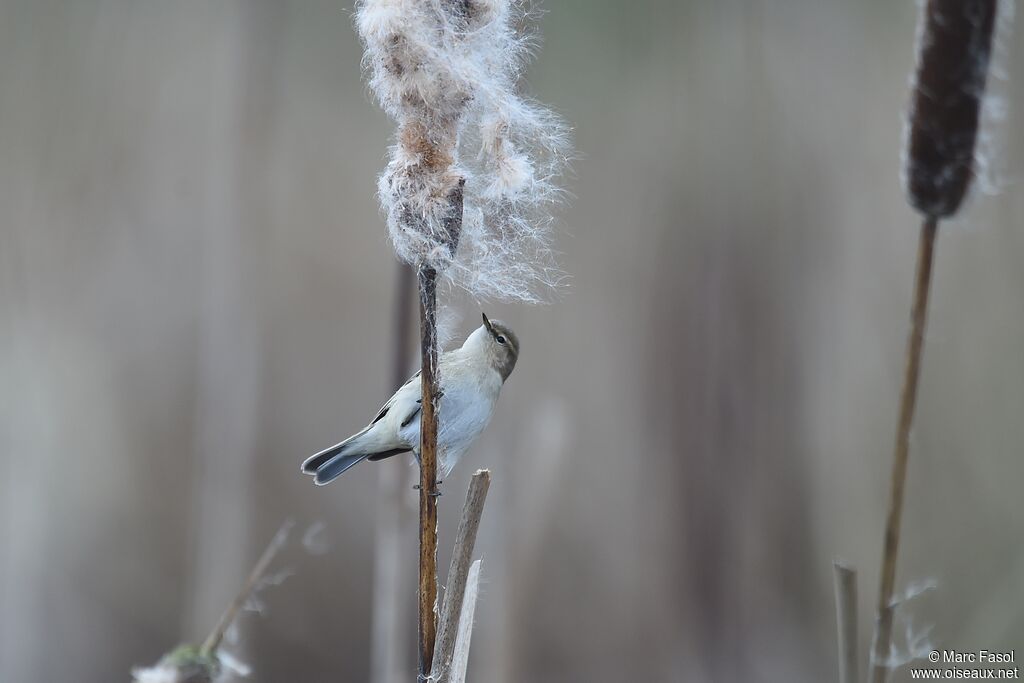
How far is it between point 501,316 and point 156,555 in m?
1.68

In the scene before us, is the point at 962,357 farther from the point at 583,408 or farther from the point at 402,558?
the point at 402,558

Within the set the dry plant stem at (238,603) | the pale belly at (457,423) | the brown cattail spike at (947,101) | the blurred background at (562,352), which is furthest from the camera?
the blurred background at (562,352)

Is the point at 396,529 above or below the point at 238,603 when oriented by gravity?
above

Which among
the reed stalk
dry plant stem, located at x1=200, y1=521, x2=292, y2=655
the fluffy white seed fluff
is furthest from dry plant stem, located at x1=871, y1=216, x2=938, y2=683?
dry plant stem, located at x1=200, y1=521, x2=292, y2=655

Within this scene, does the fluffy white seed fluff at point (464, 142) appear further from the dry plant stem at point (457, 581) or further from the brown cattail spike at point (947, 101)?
the brown cattail spike at point (947, 101)

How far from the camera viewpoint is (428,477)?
3.57ft

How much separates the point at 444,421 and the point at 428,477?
26.0 inches

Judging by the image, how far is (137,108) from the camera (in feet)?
10.9

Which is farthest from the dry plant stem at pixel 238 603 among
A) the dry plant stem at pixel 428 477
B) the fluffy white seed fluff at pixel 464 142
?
the fluffy white seed fluff at pixel 464 142

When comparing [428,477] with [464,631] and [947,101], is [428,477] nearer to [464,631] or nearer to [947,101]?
[464,631]

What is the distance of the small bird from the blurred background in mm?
517

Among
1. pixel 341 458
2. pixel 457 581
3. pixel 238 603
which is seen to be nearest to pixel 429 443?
pixel 457 581

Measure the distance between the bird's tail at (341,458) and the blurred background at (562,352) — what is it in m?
0.63

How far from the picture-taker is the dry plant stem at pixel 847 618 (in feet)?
3.50
